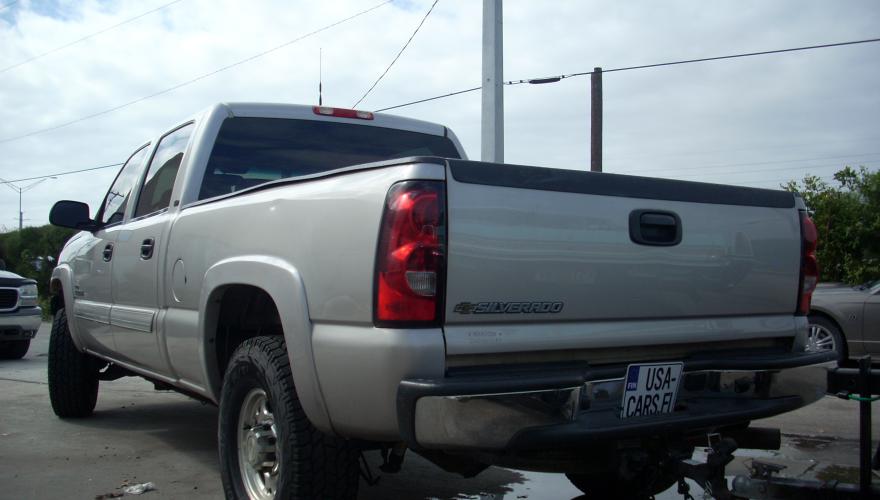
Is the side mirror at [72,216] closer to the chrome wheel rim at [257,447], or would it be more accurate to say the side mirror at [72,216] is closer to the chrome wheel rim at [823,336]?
the chrome wheel rim at [257,447]

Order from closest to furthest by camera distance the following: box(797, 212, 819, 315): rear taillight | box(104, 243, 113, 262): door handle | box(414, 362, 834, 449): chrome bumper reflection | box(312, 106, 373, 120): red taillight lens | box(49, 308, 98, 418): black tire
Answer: box(414, 362, 834, 449): chrome bumper reflection → box(797, 212, 819, 315): rear taillight → box(312, 106, 373, 120): red taillight lens → box(104, 243, 113, 262): door handle → box(49, 308, 98, 418): black tire

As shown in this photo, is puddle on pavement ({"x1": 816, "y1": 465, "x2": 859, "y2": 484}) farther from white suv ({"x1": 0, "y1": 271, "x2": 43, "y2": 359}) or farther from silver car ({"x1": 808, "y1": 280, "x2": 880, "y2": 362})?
white suv ({"x1": 0, "y1": 271, "x2": 43, "y2": 359})

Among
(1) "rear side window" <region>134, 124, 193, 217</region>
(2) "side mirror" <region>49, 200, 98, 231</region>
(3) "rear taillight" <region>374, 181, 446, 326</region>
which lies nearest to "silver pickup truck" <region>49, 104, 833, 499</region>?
(3) "rear taillight" <region>374, 181, 446, 326</region>

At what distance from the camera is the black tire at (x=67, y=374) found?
19.4 ft

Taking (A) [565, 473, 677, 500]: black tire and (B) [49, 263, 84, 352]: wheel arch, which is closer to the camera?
(A) [565, 473, 677, 500]: black tire

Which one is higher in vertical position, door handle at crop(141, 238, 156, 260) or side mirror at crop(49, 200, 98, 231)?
side mirror at crop(49, 200, 98, 231)

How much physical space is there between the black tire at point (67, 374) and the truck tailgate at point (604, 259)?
13.9 ft

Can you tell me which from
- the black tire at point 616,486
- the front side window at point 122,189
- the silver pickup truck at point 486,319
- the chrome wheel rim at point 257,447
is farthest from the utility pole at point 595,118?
the chrome wheel rim at point 257,447

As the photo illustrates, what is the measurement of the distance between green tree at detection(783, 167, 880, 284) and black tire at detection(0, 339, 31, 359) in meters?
13.2

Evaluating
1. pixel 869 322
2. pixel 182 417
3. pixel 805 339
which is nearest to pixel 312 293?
pixel 805 339

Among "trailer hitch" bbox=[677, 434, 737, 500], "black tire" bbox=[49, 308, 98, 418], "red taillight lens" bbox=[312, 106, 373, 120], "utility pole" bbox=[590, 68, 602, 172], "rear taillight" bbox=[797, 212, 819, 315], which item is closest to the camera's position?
"trailer hitch" bbox=[677, 434, 737, 500]

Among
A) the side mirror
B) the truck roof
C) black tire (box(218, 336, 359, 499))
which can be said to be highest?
the truck roof

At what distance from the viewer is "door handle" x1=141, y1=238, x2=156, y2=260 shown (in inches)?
173

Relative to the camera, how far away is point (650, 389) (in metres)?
2.93
